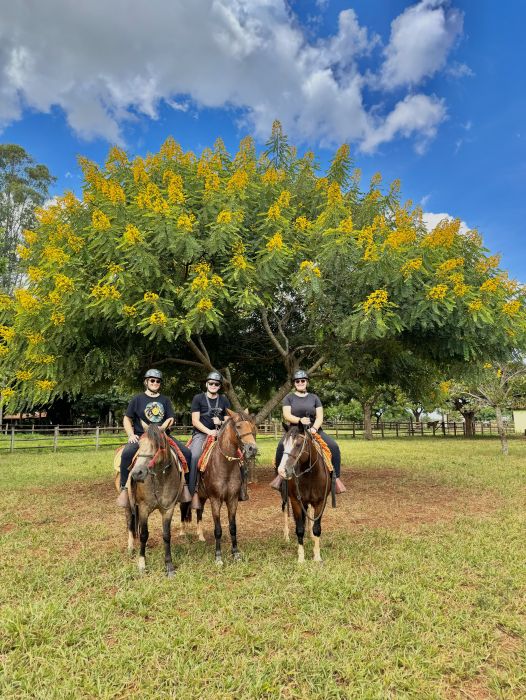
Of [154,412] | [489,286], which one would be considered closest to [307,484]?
[154,412]

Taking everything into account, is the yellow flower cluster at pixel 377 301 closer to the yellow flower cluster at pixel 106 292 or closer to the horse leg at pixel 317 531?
the horse leg at pixel 317 531

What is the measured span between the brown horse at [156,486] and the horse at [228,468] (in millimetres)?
466

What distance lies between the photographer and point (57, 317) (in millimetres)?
8797

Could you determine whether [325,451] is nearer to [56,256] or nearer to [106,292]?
[106,292]

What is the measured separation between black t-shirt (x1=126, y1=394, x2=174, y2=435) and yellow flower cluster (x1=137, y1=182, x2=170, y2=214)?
3837 mm

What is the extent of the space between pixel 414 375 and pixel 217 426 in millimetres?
10046

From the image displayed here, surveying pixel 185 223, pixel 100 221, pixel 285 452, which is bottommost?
pixel 285 452

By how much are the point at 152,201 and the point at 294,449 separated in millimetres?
6095

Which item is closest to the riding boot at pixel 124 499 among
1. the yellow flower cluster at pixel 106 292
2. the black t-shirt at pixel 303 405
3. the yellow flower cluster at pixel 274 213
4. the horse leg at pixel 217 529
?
the horse leg at pixel 217 529

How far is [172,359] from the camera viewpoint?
1187 centimetres

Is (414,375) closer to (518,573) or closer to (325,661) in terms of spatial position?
(518,573)

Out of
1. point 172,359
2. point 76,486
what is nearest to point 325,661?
point 172,359

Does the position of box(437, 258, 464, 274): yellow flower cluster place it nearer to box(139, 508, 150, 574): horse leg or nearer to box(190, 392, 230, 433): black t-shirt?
box(190, 392, 230, 433): black t-shirt

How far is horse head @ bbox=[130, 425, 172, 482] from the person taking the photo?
512 centimetres
